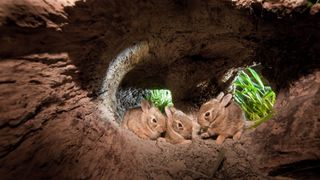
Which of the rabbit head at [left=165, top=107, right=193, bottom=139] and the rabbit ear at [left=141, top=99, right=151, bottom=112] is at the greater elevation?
the rabbit ear at [left=141, top=99, right=151, bottom=112]

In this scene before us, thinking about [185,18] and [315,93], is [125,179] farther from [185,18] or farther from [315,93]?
[315,93]

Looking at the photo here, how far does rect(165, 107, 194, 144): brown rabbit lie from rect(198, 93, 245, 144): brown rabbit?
0.18 meters

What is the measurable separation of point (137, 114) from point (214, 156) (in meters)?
1.24

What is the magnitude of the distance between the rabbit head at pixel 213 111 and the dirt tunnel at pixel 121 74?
0.33 meters

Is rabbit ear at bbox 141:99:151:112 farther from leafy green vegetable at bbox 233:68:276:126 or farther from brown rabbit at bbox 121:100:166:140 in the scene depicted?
leafy green vegetable at bbox 233:68:276:126

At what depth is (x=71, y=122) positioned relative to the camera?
1.93m

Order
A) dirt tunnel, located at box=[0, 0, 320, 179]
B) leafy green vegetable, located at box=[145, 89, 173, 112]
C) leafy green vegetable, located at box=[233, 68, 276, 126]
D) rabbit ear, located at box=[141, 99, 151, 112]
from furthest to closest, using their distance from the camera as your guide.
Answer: leafy green vegetable, located at box=[145, 89, 173, 112] → leafy green vegetable, located at box=[233, 68, 276, 126] → rabbit ear, located at box=[141, 99, 151, 112] → dirt tunnel, located at box=[0, 0, 320, 179]

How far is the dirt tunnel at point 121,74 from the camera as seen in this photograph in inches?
62.0

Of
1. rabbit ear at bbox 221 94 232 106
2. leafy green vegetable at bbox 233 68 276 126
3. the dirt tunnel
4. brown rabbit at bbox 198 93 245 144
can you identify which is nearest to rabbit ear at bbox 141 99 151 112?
the dirt tunnel

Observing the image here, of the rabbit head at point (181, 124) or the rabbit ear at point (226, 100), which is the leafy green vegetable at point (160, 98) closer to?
the rabbit head at point (181, 124)

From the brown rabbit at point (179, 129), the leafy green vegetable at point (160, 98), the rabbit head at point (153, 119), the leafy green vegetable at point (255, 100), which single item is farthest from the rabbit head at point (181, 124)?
the leafy green vegetable at point (160, 98)

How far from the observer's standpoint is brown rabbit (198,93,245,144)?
9.12ft

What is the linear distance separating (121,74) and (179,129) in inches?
37.5

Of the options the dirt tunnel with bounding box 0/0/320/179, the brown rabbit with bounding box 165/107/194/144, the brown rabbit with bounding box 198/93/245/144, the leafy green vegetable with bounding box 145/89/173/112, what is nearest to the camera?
the dirt tunnel with bounding box 0/0/320/179
